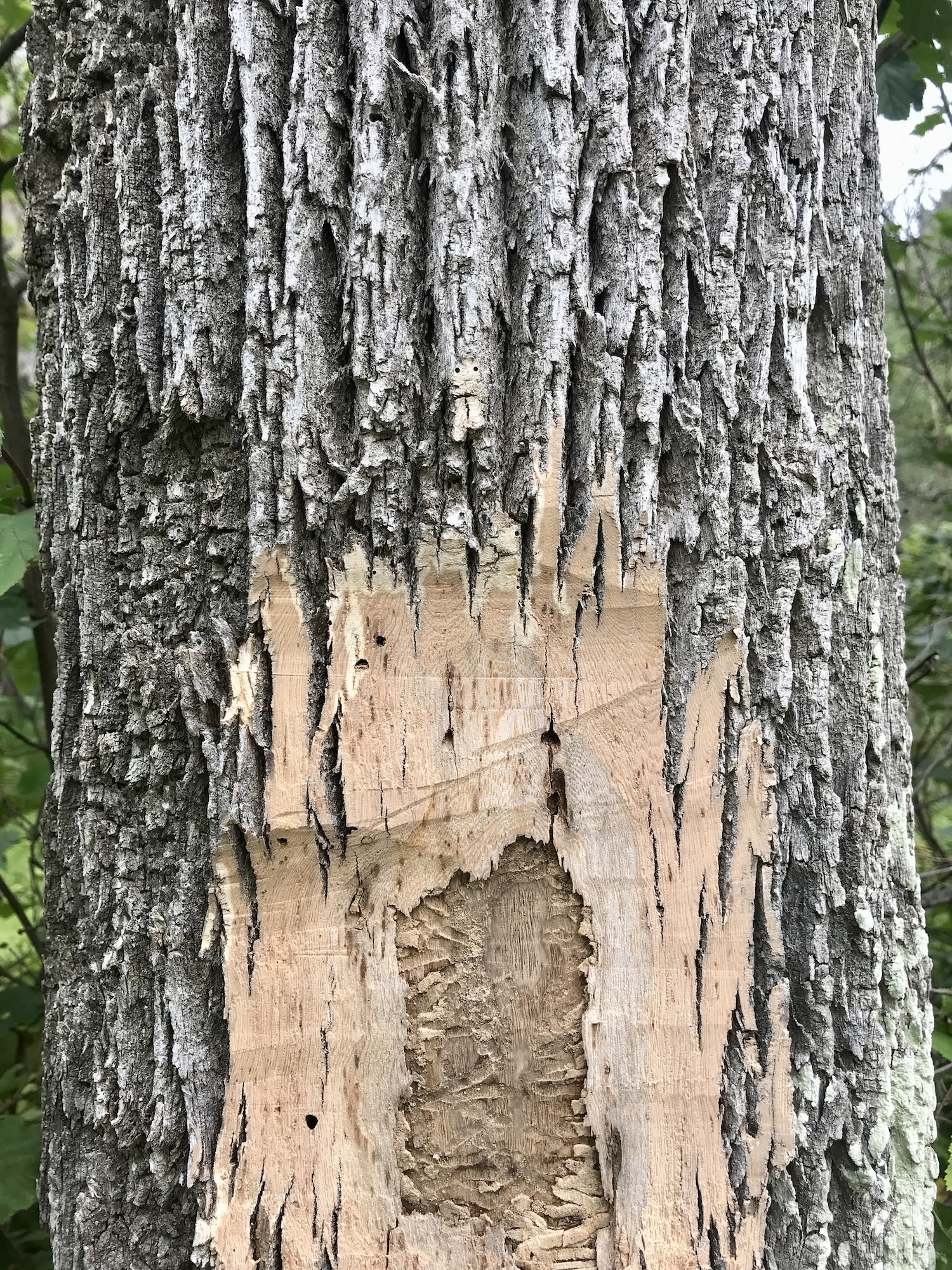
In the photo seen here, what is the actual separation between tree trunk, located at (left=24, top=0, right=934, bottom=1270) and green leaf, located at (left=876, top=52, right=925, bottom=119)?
130 centimetres

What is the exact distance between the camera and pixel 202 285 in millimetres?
1059

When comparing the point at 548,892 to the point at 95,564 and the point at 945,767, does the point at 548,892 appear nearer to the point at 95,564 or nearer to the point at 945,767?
the point at 95,564

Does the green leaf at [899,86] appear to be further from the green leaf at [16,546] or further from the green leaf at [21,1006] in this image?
the green leaf at [21,1006]

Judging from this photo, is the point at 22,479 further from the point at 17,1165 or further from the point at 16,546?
the point at 17,1165

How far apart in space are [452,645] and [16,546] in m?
0.84

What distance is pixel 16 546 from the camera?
4.67 feet

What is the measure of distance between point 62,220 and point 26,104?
0.71ft

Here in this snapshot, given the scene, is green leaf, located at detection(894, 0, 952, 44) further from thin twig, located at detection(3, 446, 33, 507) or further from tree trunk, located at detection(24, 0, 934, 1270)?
thin twig, located at detection(3, 446, 33, 507)

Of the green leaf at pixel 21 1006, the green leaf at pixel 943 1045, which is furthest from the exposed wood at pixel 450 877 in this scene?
the green leaf at pixel 21 1006

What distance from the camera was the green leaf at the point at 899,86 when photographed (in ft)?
7.11

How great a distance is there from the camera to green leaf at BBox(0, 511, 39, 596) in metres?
1.38

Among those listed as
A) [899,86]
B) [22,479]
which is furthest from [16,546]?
[899,86]

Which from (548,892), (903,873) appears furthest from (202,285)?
(903,873)

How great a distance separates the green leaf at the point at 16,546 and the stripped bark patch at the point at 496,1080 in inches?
33.6
